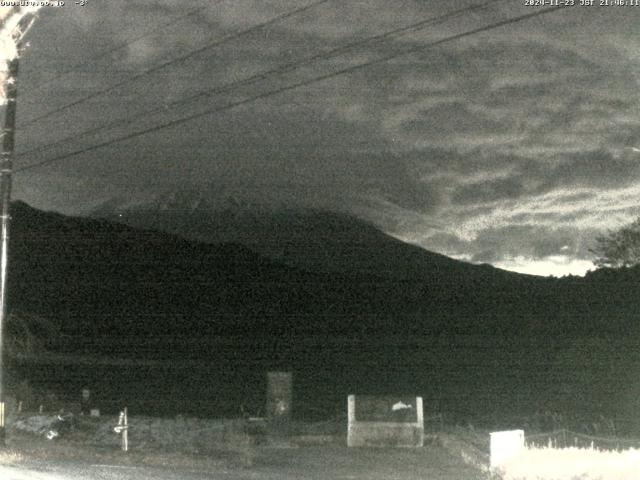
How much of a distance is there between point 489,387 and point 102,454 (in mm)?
61428

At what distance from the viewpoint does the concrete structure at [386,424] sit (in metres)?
27.3

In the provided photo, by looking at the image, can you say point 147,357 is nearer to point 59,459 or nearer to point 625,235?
point 625,235

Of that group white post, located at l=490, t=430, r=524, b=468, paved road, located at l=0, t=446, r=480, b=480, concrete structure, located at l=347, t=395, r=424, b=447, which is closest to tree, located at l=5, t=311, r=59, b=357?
concrete structure, located at l=347, t=395, r=424, b=447

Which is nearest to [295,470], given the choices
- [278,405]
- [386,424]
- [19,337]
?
[386,424]

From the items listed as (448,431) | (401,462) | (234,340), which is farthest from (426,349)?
(401,462)

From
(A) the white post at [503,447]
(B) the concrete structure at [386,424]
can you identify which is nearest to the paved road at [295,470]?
(A) the white post at [503,447]

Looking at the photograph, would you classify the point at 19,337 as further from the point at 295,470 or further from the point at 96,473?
the point at 96,473

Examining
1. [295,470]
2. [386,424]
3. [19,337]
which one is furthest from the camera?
[19,337]

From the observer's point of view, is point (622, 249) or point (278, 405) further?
point (622, 249)

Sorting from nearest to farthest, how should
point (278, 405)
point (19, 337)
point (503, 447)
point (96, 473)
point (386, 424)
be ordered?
point (96, 473) < point (503, 447) < point (386, 424) < point (278, 405) < point (19, 337)

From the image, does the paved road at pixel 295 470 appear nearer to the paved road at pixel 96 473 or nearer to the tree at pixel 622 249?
the paved road at pixel 96 473

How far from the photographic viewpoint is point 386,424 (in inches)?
1089

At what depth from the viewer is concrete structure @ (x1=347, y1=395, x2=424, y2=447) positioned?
27.3 meters

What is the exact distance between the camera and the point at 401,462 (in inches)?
853
